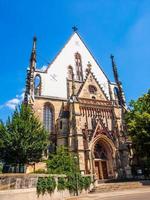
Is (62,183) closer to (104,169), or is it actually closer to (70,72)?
(104,169)

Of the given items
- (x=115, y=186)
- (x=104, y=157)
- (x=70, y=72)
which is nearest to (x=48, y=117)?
(x=104, y=157)

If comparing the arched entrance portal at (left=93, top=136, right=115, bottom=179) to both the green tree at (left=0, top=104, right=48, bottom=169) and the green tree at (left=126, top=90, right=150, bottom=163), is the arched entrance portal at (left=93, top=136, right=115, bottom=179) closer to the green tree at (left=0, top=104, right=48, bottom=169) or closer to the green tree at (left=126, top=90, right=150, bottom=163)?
the green tree at (left=126, top=90, right=150, bottom=163)

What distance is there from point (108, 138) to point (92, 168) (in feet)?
16.5

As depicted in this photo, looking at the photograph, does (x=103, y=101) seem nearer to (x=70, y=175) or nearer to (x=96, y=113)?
(x=96, y=113)

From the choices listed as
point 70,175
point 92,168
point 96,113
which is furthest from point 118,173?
point 70,175

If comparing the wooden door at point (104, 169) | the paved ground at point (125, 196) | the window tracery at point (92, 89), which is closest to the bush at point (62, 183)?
the paved ground at point (125, 196)

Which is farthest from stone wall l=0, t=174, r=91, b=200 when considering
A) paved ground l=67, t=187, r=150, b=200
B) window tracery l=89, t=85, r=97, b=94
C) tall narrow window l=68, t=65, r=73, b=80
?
tall narrow window l=68, t=65, r=73, b=80

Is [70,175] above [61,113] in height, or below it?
below

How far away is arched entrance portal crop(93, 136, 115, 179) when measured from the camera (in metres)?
28.6

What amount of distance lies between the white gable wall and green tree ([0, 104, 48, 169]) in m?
10.1

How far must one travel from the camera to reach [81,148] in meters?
26.0

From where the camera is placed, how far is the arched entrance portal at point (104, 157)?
28641 mm

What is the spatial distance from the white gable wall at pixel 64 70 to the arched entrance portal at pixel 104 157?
29.9 feet

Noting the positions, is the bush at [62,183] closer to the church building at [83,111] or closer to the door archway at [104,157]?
the church building at [83,111]
